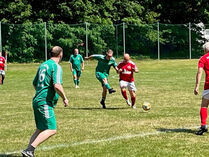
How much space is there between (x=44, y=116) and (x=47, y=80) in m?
0.59

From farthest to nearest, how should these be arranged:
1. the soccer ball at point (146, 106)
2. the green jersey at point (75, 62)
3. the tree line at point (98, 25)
→ the tree line at point (98, 25), the green jersey at point (75, 62), the soccer ball at point (146, 106)

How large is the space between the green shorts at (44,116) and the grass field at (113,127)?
63 centimetres

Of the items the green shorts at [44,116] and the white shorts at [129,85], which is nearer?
the green shorts at [44,116]

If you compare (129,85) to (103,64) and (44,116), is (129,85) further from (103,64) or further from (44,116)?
(44,116)

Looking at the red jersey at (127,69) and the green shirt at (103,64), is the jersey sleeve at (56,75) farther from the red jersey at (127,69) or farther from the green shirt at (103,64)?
the green shirt at (103,64)

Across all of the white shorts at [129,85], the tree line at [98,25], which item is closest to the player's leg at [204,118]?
the white shorts at [129,85]

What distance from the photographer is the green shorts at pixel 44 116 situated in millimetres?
7434

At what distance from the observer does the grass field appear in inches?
323

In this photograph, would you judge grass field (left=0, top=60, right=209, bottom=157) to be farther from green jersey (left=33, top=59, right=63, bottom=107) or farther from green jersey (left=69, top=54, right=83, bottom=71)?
green jersey (left=69, top=54, right=83, bottom=71)

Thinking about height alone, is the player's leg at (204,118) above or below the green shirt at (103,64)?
below

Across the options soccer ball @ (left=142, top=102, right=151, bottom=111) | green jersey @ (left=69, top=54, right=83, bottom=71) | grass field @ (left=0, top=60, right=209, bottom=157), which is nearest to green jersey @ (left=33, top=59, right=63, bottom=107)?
grass field @ (left=0, top=60, right=209, bottom=157)

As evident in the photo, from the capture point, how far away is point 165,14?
49625 mm

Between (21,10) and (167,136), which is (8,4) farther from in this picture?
(167,136)

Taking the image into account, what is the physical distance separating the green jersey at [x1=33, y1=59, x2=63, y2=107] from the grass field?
1.05 metres
